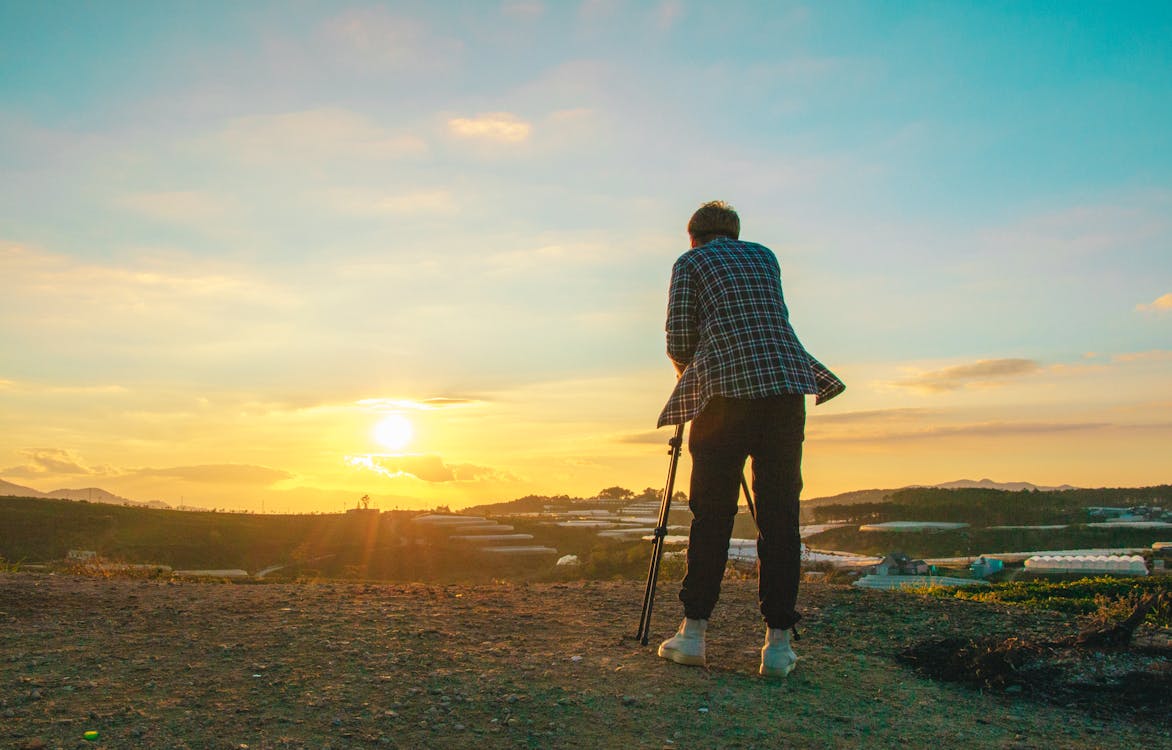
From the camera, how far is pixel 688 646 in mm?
5273

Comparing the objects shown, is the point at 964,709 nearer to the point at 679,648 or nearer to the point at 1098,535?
the point at 679,648

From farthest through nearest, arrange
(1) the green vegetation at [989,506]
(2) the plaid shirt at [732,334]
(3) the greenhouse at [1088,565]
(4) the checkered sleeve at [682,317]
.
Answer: (1) the green vegetation at [989,506] < (3) the greenhouse at [1088,565] < (4) the checkered sleeve at [682,317] < (2) the plaid shirt at [732,334]

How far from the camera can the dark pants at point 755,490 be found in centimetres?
517

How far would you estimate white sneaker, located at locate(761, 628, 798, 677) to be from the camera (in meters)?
5.12

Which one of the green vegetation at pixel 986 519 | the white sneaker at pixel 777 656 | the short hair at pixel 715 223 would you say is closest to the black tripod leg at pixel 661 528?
the white sneaker at pixel 777 656

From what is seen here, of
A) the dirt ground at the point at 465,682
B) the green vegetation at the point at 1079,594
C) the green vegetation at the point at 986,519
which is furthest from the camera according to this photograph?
the green vegetation at the point at 986,519

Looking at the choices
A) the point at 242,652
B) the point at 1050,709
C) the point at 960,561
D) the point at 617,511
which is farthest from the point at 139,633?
the point at 617,511

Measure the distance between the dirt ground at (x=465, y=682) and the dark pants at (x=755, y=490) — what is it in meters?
0.52

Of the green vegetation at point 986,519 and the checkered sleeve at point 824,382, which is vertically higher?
the checkered sleeve at point 824,382

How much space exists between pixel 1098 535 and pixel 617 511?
25.2 meters

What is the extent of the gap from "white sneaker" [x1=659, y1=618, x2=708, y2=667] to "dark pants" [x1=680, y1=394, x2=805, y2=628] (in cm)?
8

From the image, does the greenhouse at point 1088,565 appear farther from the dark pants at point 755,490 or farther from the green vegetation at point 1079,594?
the dark pants at point 755,490

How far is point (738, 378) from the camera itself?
5.07m

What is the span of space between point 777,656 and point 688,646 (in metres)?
0.56
